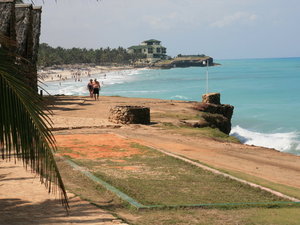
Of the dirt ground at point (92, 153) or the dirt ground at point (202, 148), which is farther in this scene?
the dirt ground at point (202, 148)

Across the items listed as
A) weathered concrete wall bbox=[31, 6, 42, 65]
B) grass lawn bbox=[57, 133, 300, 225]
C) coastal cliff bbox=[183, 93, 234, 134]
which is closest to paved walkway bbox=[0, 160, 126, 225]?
grass lawn bbox=[57, 133, 300, 225]

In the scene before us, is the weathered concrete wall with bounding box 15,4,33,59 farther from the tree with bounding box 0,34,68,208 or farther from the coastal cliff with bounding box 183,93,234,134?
the tree with bounding box 0,34,68,208

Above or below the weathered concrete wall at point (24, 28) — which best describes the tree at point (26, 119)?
below

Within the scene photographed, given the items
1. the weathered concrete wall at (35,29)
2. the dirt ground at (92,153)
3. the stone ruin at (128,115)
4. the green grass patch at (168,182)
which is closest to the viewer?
the dirt ground at (92,153)

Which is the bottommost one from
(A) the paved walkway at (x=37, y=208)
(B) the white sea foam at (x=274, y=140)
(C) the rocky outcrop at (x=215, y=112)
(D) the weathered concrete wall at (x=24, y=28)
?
(B) the white sea foam at (x=274, y=140)

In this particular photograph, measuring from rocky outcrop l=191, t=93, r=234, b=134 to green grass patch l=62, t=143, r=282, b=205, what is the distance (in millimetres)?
11293

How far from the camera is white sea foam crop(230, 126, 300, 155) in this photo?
3201 cm

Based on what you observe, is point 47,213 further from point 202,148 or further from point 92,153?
point 202,148

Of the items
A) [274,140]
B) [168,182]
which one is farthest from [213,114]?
[168,182]

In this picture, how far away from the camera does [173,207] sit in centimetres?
827

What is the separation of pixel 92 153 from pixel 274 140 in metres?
22.6

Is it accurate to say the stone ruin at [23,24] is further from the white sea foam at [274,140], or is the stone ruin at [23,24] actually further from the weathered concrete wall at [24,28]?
the white sea foam at [274,140]

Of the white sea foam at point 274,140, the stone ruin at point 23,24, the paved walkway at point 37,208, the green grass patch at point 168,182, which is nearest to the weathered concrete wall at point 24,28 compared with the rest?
the stone ruin at point 23,24

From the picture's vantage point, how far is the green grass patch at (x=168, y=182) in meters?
9.09
